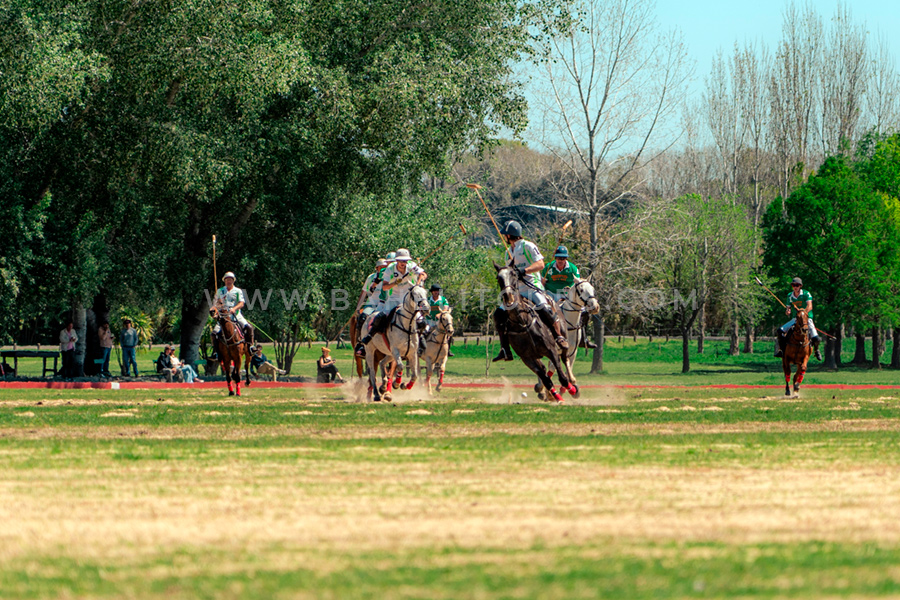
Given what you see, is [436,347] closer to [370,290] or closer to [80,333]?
[370,290]

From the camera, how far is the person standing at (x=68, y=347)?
35562 mm

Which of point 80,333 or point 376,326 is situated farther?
point 80,333

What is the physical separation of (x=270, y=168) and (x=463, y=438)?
2353 centimetres

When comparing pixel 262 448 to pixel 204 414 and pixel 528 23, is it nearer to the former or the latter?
pixel 204 414

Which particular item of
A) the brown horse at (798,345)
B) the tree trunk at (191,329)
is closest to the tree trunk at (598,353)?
the tree trunk at (191,329)

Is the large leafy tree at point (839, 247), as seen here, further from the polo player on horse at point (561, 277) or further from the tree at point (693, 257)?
the polo player on horse at point (561, 277)

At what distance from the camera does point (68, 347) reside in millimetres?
35688

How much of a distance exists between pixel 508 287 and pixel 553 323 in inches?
57.0

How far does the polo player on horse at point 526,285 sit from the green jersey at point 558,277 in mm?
2407

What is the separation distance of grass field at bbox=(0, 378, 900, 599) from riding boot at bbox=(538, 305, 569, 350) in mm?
4455

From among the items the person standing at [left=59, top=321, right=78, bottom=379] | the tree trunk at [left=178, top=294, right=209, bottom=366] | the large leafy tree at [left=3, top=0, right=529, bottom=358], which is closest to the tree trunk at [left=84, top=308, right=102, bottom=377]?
the large leafy tree at [left=3, top=0, right=529, bottom=358]

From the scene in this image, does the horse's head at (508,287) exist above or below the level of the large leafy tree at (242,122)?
below

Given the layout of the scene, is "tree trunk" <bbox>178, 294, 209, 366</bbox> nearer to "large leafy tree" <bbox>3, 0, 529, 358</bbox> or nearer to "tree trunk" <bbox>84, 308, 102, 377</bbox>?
"large leafy tree" <bbox>3, 0, 529, 358</bbox>

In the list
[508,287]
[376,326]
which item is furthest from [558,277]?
[376,326]
